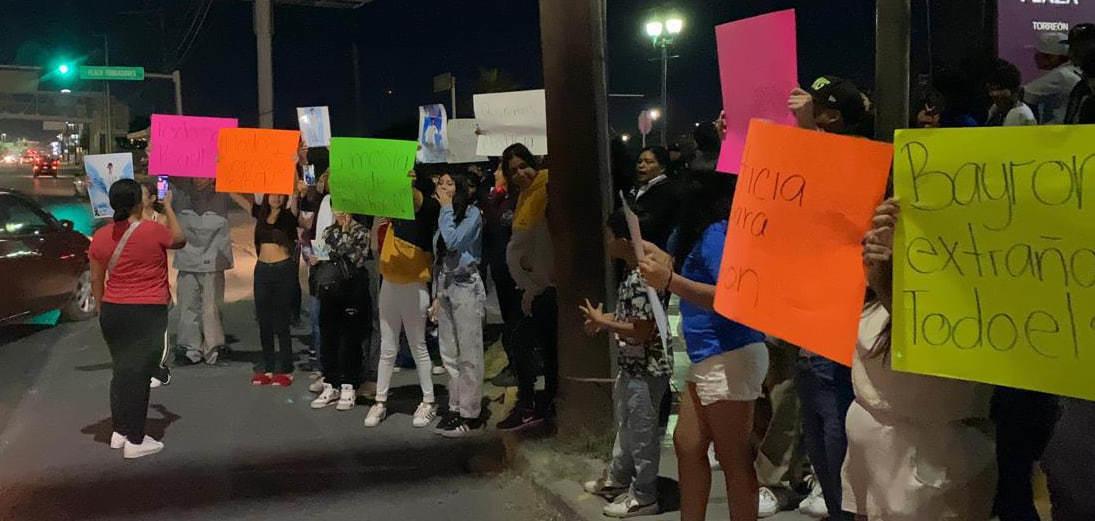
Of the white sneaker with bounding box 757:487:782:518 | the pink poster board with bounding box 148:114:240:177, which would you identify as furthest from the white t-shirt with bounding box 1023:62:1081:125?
the pink poster board with bounding box 148:114:240:177

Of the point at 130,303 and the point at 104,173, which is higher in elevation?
the point at 104,173

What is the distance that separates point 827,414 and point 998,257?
1.43m

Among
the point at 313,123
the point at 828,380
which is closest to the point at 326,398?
the point at 313,123

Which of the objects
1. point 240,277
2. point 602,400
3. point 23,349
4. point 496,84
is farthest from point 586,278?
point 240,277

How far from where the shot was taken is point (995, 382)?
2053 millimetres

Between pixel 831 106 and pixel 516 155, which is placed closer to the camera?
pixel 831 106

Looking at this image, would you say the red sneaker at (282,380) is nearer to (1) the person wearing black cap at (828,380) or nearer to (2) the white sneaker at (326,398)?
(2) the white sneaker at (326,398)

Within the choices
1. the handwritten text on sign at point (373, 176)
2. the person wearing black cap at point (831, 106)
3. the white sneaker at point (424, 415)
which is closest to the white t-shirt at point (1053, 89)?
the person wearing black cap at point (831, 106)

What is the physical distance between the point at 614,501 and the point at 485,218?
12.1 ft

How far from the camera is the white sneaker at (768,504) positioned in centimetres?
444

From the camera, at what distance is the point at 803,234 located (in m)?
2.62

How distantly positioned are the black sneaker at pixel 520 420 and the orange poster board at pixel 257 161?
8.05ft

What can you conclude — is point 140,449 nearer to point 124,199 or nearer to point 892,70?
point 124,199

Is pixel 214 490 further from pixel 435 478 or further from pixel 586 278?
pixel 586 278
